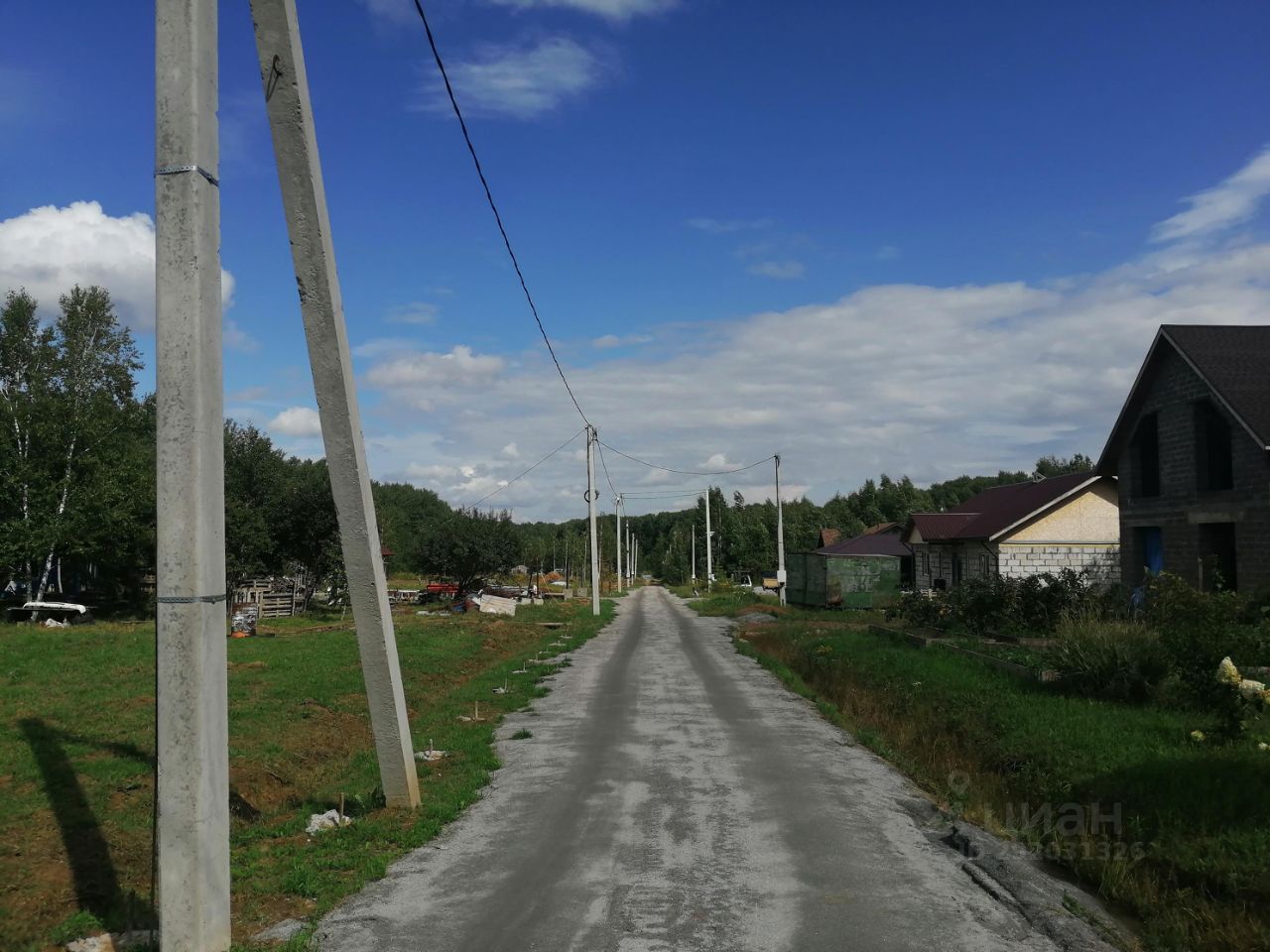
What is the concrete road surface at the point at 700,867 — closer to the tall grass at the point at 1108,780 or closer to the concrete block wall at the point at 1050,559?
the tall grass at the point at 1108,780

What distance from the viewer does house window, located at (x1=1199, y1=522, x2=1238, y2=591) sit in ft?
64.4

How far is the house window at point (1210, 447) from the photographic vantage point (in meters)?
20.2

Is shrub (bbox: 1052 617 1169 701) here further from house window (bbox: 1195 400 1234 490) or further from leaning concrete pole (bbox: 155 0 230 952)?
leaning concrete pole (bbox: 155 0 230 952)

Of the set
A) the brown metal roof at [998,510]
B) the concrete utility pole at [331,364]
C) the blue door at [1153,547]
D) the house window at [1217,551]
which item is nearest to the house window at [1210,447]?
the house window at [1217,551]

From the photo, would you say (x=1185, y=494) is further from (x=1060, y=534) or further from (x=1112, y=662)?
(x=1112, y=662)

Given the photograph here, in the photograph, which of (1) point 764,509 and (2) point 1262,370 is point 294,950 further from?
(1) point 764,509

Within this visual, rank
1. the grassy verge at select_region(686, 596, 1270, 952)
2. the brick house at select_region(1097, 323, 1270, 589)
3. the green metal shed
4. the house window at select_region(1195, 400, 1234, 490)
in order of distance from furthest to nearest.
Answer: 1. the green metal shed
2. the house window at select_region(1195, 400, 1234, 490)
3. the brick house at select_region(1097, 323, 1270, 589)
4. the grassy verge at select_region(686, 596, 1270, 952)

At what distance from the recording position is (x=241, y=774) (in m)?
10.1

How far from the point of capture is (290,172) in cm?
722

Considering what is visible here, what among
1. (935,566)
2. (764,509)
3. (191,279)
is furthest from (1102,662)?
(764,509)

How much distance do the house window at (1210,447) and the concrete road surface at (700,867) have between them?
518 inches

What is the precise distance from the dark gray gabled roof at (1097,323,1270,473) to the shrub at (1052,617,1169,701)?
23.5 ft

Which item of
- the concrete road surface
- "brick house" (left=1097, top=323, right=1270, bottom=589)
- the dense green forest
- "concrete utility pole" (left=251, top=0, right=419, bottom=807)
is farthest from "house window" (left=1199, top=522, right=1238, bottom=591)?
the dense green forest

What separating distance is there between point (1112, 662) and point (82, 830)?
39.3ft
